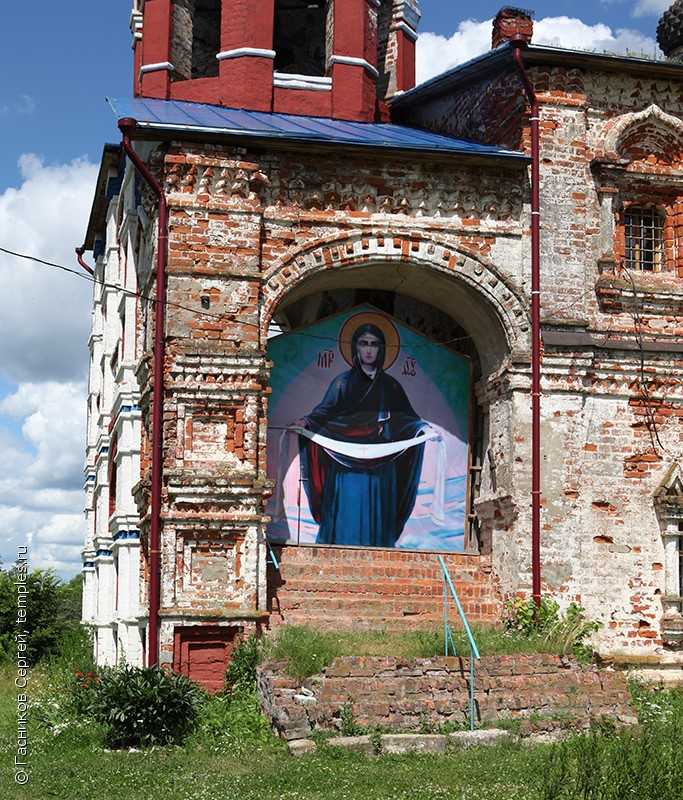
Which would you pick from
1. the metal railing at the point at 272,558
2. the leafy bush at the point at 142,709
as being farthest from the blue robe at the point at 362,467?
the leafy bush at the point at 142,709

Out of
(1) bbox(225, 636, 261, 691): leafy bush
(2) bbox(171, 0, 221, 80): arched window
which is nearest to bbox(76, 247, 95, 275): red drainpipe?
(2) bbox(171, 0, 221, 80): arched window

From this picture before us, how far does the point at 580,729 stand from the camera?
38.2 ft

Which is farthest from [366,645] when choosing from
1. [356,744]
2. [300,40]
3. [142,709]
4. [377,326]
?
[300,40]

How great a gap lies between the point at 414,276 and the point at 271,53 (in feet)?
13.8

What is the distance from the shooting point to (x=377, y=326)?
16562 mm

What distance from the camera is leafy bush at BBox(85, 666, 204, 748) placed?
1164cm

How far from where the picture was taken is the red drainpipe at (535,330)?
14766mm

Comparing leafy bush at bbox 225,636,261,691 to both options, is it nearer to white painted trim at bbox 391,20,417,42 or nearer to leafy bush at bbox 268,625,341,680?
leafy bush at bbox 268,625,341,680

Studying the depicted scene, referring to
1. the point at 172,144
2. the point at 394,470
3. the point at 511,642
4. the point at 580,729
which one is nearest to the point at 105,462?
the point at 394,470

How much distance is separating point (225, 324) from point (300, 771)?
5738 millimetres

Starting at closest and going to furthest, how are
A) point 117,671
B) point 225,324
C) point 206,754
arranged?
point 206,754
point 117,671
point 225,324

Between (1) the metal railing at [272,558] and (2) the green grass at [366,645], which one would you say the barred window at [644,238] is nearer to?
(2) the green grass at [366,645]

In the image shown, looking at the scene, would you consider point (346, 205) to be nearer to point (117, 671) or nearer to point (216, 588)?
point (216, 588)

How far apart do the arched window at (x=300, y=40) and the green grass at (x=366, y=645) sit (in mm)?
10147
